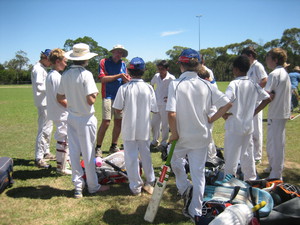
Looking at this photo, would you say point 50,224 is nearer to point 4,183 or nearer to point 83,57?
point 4,183

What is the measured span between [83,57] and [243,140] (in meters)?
2.87

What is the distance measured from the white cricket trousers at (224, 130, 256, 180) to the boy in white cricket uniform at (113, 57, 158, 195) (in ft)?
4.22

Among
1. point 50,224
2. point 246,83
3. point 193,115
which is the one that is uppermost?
point 246,83

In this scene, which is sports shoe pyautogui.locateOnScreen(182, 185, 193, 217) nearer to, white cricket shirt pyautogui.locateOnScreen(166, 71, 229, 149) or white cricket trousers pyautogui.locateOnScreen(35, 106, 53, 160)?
white cricket shirt pyautogui.locateOnScreen(166, 71, 229, 149)

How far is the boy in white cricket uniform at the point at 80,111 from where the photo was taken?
4062 mm

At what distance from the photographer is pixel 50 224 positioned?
11.4 ft

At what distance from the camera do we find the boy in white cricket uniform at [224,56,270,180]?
393cm

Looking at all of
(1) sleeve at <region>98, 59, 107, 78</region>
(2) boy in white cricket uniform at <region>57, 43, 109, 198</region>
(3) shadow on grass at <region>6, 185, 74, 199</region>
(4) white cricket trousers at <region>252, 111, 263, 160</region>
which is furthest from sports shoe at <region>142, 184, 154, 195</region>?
(1) sleeve at <region>98, 59, 107, 78</region>

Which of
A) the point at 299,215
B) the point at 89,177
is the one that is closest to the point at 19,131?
the point at 89,177

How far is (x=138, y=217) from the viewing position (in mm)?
3621

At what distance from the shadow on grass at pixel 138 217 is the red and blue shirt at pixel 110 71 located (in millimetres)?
3334

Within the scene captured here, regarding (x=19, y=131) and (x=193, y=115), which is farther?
(x=19, y=131)

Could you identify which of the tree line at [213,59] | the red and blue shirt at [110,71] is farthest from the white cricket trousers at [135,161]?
the tree line at [213,59]

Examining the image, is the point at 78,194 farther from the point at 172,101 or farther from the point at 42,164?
the point at 172,101
